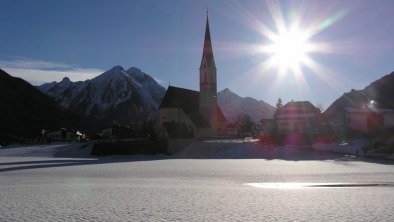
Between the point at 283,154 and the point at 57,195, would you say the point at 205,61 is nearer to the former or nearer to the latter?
the point at 283,154

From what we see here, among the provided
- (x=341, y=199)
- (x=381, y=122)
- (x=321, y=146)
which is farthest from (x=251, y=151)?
(x=341, y=199)

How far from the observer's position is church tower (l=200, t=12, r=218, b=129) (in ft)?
363

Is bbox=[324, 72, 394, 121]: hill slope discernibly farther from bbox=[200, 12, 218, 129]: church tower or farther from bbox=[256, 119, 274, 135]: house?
bbox=[200, 12, 218, 129]: church tower

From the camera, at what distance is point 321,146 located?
6391cm

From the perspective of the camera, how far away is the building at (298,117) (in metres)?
89.4

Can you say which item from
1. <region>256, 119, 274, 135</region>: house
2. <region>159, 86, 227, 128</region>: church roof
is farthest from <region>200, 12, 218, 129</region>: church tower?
<region>256, 119, 274, 135</region>: house

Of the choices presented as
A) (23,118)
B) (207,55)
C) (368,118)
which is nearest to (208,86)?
(207,55)

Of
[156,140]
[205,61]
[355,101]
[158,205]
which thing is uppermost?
[205,61]

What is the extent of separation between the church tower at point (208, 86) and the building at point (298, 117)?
17.2 metres

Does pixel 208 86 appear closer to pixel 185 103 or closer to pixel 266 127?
pixel 185 103

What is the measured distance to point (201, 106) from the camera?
112 m

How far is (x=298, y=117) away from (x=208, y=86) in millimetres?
25639

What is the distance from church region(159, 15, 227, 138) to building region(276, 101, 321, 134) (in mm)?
17600

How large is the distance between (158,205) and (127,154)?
59597 mm
